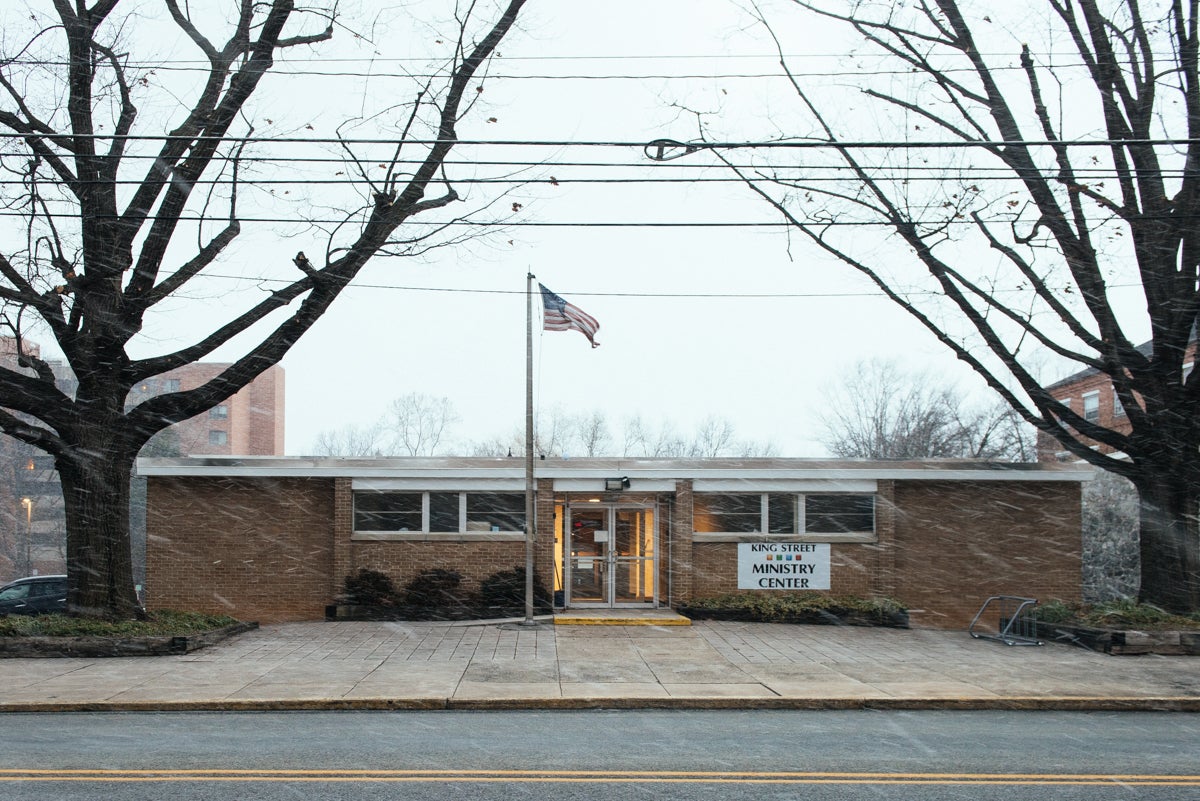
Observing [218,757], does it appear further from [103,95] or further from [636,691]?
[103,95]

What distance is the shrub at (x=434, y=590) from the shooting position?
60.8 ft

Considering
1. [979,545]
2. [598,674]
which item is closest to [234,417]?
[979,545]

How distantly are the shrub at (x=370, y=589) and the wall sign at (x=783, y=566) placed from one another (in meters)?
6.54

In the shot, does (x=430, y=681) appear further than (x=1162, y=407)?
No

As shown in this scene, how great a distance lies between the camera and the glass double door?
19594mm

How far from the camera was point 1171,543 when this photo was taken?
16.6 meters

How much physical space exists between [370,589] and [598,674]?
729 cm

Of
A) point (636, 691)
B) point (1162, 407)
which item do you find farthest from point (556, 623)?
point (1162, 407)

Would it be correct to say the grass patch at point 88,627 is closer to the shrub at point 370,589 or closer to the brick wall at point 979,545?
the shrub at point 370,589

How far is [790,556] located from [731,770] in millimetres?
11704

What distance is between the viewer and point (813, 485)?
19062mm

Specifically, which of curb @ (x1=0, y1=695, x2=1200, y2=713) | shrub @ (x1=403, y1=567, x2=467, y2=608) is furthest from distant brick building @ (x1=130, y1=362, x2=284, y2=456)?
curb @ (x1=0, y1=695, x2=1200, y2=713)

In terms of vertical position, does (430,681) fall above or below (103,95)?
below

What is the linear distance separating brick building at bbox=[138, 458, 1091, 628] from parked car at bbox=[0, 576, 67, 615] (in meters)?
4.36
